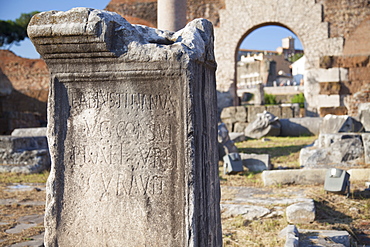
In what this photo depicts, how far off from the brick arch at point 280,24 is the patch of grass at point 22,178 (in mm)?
8153

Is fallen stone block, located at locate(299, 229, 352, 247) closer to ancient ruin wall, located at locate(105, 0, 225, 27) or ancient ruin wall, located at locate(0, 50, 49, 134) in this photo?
ancient ruin wall, located at locate(105, 0, 225, 27)

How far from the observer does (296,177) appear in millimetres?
4902

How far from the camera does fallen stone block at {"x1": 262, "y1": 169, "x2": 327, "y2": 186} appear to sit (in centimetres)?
485

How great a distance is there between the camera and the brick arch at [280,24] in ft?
40.3

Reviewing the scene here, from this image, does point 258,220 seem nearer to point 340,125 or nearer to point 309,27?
point 340,125

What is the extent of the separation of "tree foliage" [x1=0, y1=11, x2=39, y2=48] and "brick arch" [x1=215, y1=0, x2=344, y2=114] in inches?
720

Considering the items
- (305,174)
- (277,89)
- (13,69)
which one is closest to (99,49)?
(305,174)

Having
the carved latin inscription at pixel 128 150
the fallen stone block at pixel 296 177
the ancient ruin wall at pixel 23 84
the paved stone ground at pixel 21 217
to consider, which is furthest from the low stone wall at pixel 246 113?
the carved latin inscription at pixel 128 150

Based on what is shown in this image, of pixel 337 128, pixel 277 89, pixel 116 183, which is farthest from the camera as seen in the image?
pixel 277 89

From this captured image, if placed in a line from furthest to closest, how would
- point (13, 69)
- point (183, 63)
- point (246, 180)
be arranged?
point (13, 69) < point (246, 180) < point (183, 63)

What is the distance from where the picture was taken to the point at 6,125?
11.8 meters

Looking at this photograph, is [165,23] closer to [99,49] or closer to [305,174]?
[305,174]

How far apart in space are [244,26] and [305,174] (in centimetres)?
901

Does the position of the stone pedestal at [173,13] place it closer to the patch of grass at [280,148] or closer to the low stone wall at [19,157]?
the patch of grass at [280,148]
